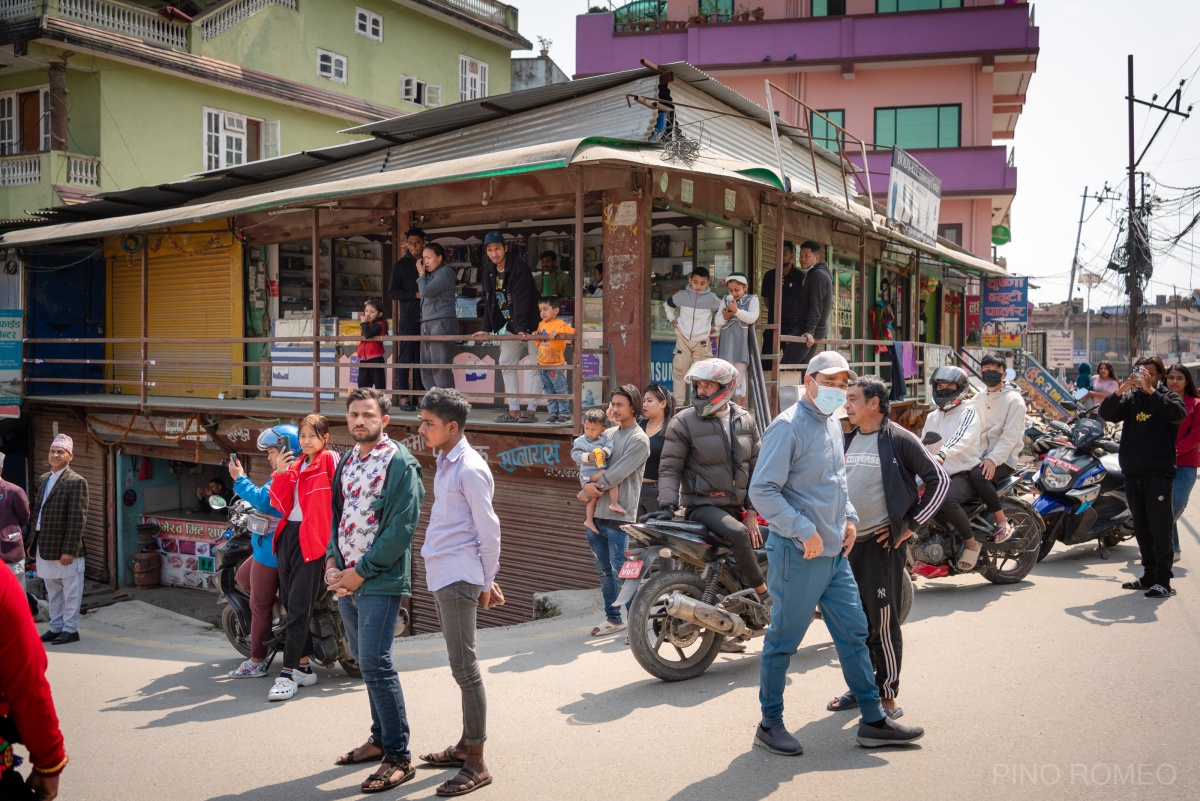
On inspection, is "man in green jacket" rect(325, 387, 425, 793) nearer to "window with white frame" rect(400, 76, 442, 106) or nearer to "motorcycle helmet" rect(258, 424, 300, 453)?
"motorcycle helmet" rect(258, 424, 300, 453)

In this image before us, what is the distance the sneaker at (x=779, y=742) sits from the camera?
466cm

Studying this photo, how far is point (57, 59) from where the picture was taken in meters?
20.1

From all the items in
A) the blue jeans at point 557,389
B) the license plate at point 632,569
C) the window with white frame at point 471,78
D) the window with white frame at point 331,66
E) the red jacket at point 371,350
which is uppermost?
the window with white frame at point 471,78

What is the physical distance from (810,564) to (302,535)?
329 cm

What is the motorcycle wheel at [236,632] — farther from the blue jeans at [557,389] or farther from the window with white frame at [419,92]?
the window with white frame at [419,92]

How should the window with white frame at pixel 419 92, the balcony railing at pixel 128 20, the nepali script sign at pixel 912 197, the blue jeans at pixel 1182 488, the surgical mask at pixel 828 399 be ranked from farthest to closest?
the window with white frame at pixel 419 92, the balcony railing at pixel 128 20, the nepali script sign at pixel 912 197, the blue jeans at pixel 1182 488, the surgical mask at pixel 828 399

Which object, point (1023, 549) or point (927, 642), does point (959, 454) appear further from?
point (927, 642)

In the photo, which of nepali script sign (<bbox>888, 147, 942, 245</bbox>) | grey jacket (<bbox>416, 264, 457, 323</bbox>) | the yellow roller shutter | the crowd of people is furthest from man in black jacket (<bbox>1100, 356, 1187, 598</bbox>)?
the yellow roller shutter

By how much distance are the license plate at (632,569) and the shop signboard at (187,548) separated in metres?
9.41

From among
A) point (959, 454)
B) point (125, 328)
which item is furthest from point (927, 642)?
point (125, 328)

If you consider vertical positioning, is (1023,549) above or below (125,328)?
below

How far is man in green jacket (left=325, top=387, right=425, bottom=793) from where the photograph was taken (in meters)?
4.51

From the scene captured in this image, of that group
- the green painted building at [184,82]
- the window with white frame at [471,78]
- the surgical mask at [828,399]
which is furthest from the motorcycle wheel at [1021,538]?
the window with white frame at [471,78]

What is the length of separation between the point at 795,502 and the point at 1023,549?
16.2 ft
